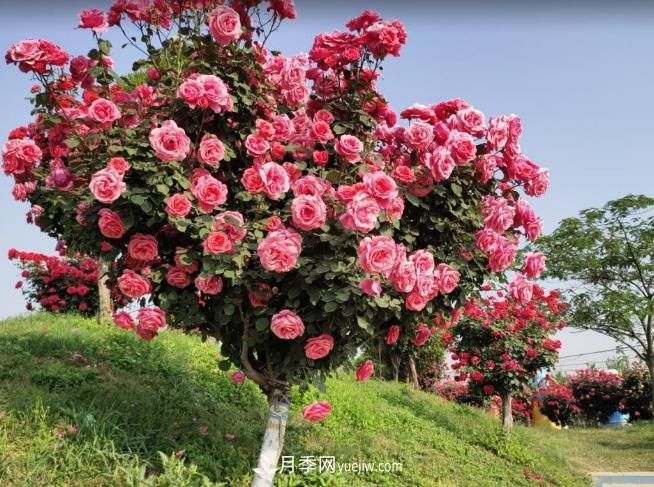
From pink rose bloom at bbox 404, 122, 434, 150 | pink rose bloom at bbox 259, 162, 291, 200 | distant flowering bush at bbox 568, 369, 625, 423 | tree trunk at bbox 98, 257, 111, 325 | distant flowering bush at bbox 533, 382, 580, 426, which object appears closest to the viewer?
pink rose bloom at bbox 259, 162, 291, 200

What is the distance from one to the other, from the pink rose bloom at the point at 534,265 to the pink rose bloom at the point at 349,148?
4.87 feet

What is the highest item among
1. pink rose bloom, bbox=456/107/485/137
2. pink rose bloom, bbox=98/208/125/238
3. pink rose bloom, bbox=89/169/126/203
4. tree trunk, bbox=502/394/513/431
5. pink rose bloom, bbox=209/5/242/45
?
pink rose bloom, bbox=209/5/242/45

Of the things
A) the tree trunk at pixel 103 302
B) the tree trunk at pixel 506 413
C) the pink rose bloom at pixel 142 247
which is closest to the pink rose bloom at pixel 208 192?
the pink rose bloom at pixel 142 247

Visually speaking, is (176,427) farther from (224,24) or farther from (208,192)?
(224,24)

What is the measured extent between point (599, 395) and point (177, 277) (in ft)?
63.3

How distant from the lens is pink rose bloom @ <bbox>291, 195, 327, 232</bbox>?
319 centimetres

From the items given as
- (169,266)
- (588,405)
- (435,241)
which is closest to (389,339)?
(435,241)

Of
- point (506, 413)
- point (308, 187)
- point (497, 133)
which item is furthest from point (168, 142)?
point (506, 413)

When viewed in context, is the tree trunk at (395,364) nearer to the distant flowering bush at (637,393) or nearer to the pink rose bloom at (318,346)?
the distant flowering bush at (637,393)

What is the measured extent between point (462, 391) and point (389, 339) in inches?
526

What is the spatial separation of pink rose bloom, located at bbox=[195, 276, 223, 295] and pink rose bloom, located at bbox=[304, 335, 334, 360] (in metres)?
0.67

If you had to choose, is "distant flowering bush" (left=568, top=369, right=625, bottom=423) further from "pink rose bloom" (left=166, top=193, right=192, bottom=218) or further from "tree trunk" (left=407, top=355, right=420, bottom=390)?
"pink rose bloom" (left=166, top=193, right=192, bottom=218)

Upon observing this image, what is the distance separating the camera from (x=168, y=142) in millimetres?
3301

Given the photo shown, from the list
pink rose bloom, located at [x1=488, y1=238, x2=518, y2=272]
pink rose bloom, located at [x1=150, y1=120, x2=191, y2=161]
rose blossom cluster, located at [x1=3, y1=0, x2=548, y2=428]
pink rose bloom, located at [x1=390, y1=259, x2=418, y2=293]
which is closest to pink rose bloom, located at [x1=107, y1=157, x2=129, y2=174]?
rose blossom cluster, located at [x1=3, y1=0, x2=548, y2=428]
